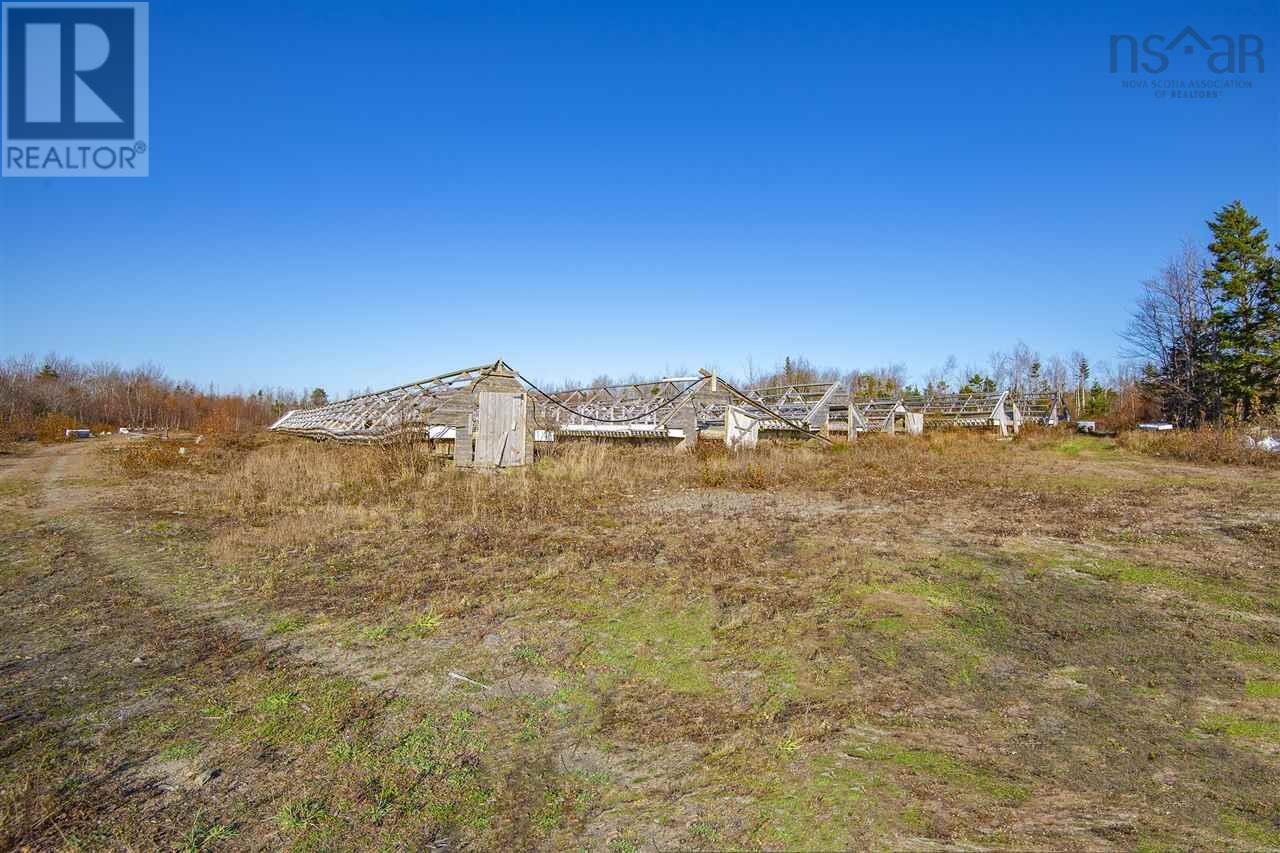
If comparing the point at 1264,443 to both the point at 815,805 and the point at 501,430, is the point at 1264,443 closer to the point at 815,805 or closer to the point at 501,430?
the point at 501,430

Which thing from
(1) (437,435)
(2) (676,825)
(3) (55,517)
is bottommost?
(2) (676,825)

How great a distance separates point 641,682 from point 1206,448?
2379cm

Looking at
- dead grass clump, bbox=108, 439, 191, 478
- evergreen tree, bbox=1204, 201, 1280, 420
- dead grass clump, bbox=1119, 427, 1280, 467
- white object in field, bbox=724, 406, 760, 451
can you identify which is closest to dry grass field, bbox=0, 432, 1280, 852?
dead grass clump, bbox=108, 439, 191, 478

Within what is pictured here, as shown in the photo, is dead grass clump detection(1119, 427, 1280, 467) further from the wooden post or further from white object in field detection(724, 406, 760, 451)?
the wooden post

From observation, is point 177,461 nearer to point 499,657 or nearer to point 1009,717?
point 499,657

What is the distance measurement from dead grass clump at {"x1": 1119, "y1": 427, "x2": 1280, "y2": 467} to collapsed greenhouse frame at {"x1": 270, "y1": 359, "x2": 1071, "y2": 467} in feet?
36.6

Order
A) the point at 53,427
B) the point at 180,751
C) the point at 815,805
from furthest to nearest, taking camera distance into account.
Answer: the point at 53,427 < the point at 180,751 < the point at 815,805

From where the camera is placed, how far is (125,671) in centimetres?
520

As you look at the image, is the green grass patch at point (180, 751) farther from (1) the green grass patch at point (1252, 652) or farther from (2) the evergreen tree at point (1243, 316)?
(2) the evergreen tree at point (1243, 316)

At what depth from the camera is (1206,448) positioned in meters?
20.1

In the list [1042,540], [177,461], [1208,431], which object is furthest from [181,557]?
[1208,431]

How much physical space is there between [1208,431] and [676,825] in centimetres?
2885

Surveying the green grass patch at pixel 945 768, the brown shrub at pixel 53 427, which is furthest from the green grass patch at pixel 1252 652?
the brown shrub at pixel 53 427

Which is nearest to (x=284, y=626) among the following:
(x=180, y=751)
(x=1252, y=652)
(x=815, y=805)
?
(x=180, y=751)
